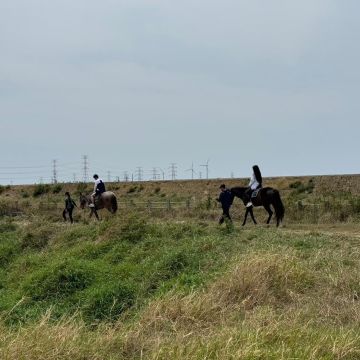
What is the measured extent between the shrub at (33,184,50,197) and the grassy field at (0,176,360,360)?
3105 cm

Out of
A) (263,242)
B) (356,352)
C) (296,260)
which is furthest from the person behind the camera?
(263,242)

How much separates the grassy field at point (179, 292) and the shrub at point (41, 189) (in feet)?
102

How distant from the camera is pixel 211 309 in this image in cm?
867

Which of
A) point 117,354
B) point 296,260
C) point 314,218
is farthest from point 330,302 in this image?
point 314,218

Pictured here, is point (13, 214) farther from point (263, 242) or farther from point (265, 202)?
point (263, 242)

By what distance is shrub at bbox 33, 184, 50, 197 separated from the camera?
51.4 metres

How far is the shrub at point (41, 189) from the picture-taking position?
169 feet

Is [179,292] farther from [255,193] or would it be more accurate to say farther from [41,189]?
[41,189]

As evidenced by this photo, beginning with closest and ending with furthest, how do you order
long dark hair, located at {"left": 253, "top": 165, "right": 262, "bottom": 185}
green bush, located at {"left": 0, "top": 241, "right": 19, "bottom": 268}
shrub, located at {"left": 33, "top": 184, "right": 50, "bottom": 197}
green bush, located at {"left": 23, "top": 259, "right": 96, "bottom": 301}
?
green bush, located at {"left": 23, "top": 259, "right": 96, "bottom": 301}
green bush, located at {"left": 0, "top": 241, "right": 19, "bottom": 268}
long dark hair, located at {"left": 253, "top": 165, "right": 262, "bottom": 185}
shrub, located at {"left": 33, "top": 184, "right": 50, "bottom": 197}

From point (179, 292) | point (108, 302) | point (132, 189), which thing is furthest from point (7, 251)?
point (132, 189)

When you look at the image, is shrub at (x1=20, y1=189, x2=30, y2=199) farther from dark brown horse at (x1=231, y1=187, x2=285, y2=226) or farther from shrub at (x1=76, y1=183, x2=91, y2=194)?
dark brown horse at (x1=231, y1=187, x2=285, y2=226)

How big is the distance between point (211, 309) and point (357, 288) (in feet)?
8.58

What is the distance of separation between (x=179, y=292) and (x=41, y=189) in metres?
44.1

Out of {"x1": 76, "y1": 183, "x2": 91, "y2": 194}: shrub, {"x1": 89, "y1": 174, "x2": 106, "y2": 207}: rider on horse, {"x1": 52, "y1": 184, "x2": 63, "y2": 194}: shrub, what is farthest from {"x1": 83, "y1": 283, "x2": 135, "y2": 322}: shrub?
{"x1": 52, "y1": 184, "x2": 63, "y2": 194}: shrub
